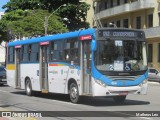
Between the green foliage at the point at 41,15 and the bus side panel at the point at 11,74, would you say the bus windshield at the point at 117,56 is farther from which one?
the green foliage at the point at 41,15

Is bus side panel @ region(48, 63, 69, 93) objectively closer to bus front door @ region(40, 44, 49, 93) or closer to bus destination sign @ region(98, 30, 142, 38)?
bus front door @ region(40, 44, 49, 93)

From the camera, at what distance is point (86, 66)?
17.6 metres

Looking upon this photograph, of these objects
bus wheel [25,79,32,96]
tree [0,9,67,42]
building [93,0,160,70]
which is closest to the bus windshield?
bus wheel [25,79,32,96]

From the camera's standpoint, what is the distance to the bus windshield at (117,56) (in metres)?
17.0

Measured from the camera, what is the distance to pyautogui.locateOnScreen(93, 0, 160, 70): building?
5403 cm

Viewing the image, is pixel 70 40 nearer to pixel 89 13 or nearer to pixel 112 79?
pixel 112 79

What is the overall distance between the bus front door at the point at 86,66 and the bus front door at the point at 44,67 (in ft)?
12.6

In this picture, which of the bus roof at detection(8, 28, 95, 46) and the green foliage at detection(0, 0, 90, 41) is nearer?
the bus roof at detection(8, 28, 95, 46)

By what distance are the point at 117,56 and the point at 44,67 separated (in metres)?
5.54

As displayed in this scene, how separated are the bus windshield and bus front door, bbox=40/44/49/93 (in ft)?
15.9

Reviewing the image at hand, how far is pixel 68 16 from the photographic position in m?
65.4

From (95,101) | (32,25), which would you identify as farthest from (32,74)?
(32,25)

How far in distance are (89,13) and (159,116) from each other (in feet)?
204

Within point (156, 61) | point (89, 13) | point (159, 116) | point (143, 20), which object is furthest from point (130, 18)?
point (159, 116)
